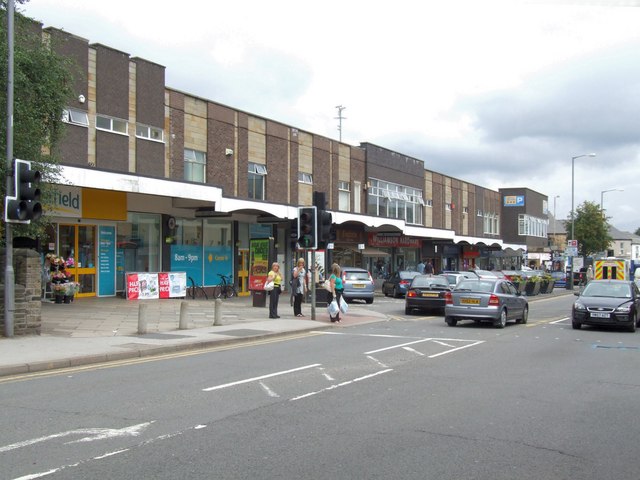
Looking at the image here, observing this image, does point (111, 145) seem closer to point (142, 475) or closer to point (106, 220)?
point (106, 220)

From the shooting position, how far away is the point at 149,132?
25938 millimetres

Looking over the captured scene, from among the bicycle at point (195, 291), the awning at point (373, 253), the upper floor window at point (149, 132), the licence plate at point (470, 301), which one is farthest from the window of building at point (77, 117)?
the awning at point (373, 253)

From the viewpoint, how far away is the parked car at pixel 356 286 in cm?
2808

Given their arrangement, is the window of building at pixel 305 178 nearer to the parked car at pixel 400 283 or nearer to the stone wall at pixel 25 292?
the parked car at pixel 400 283

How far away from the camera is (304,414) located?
750cm

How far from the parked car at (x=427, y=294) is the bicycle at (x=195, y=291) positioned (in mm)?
9418

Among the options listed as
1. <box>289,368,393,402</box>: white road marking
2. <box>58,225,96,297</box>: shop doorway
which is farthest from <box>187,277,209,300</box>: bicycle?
<box>289,368,393,402</box>: white road marking

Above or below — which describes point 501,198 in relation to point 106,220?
above

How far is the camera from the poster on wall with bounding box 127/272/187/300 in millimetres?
23788

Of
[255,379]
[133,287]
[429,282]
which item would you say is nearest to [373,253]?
[429,282]

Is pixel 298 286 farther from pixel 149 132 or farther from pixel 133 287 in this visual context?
pixel 149 132

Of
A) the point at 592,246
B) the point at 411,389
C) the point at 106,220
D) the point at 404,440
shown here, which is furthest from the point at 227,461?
the point at 592,246

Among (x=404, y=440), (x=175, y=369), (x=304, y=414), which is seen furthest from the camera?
(x=175, y=369)

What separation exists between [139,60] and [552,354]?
63.8 ft
